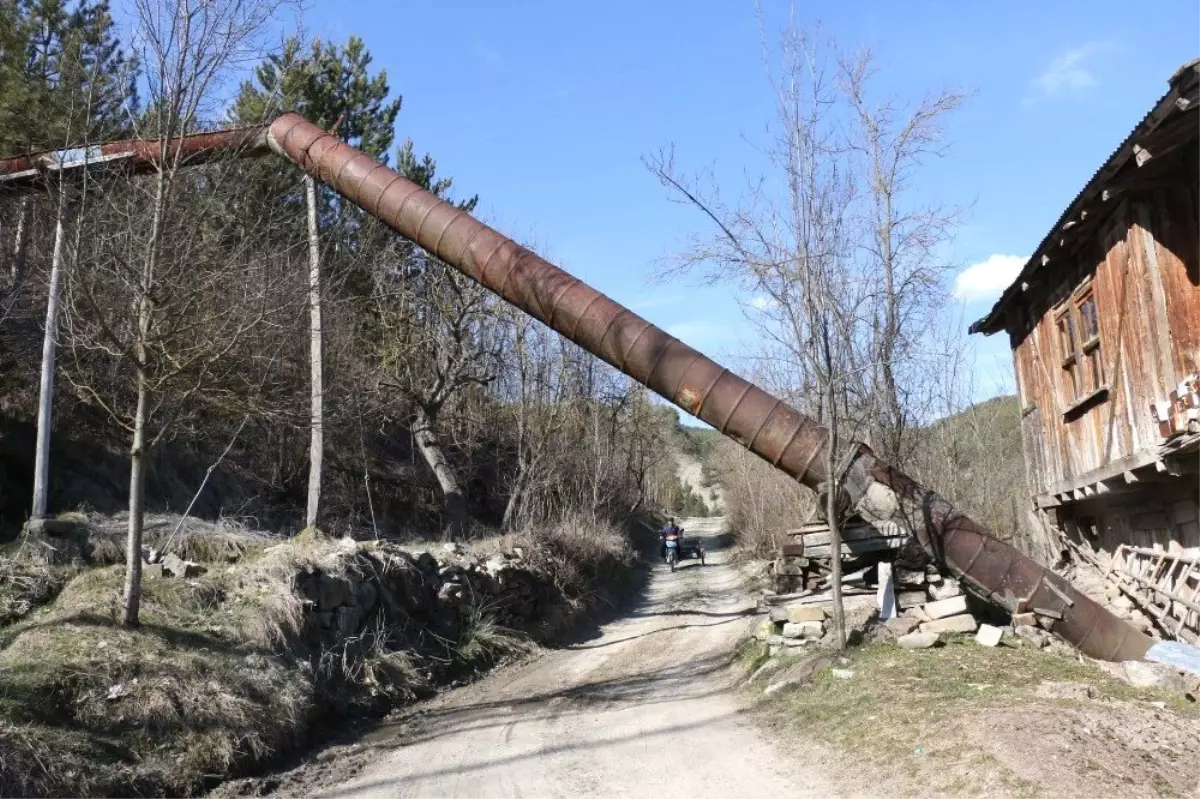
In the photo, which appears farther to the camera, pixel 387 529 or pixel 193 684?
pixel 387 529

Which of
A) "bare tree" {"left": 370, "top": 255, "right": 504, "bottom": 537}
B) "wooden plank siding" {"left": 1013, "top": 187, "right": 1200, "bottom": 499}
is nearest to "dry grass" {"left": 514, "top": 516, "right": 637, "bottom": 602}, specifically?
"bare tree" {"left": 370, "top": 255, "right": 504, "bottom": 537}

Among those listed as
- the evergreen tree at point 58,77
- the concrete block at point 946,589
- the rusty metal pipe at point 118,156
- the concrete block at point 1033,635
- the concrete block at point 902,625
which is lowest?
the concrete block at point 1033,635

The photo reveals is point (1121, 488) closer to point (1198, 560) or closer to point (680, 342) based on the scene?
point (1198, 560)

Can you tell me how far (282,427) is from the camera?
19.4 m

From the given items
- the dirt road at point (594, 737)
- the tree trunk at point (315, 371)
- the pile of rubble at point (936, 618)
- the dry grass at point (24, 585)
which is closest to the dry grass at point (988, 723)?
the pile of rubble at point (936, 618)

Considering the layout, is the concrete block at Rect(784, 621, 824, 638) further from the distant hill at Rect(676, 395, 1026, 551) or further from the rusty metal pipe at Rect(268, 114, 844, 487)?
the distant hill at Rect(676, 395, 1026, 551)

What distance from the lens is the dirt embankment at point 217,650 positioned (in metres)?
6.52

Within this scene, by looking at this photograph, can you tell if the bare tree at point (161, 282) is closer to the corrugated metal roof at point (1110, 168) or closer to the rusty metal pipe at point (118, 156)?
the rusty metal pipe at point (118, 156)

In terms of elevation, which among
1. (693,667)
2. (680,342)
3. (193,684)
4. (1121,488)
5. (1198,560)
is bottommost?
(693,667)

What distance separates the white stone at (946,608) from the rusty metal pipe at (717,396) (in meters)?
0.48

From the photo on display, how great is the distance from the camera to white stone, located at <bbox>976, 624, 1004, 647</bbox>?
958 cm

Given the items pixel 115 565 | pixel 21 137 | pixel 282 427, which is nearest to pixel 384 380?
pixel 282 427

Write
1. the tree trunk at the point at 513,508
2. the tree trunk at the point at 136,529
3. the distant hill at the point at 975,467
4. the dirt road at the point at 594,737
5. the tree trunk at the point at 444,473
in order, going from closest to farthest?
the dirt road at the point at 594,737, the tree trunk at the point at 136,529, the distant hill at the point at 975,467, the tree trunk at the point at 444,473, the tree trunk at the point at 513,508

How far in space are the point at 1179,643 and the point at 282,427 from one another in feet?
55.7
